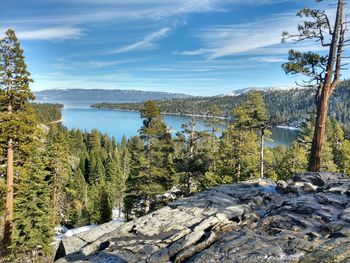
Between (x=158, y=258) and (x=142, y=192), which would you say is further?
(x=142, y=192)

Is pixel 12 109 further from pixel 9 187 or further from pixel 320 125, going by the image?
pixel 320 125

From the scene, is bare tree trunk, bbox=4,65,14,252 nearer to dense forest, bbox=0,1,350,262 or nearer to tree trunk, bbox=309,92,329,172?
dense forest, bbox=0,1,350,262

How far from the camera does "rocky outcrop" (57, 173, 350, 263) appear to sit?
711 centimetres

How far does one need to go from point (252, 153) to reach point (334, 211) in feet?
58.9

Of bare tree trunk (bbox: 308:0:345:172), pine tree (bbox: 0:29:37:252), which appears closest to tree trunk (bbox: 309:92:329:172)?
bare tree trunk (bbox: 308:0:345:172)

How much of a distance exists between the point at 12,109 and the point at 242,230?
14330 mm

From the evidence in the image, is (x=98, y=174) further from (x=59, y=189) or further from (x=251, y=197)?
(x=251, y=197)

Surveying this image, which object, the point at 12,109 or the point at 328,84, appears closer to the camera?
the point at 328,84

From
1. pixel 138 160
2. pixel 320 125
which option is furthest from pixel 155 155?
pixel 320 125

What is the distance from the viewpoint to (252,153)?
1074 inches

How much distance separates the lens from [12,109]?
56.7 feet

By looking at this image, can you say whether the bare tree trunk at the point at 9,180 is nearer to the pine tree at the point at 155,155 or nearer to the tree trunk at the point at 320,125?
the pine tree at the point at 155,155

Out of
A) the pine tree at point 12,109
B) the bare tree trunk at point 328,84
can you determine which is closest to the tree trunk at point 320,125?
the bare tree trunk at point 328,84

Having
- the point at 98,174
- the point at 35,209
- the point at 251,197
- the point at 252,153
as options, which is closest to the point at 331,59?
the point at 251,197
